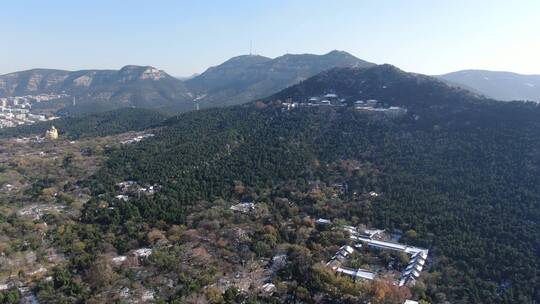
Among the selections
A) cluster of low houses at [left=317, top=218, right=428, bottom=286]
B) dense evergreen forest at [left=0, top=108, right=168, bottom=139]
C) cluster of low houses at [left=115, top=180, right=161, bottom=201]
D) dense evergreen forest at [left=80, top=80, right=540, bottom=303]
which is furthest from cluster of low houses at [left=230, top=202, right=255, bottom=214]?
dense evergreen forest at [left=0, top=108, right=168, bottom=139]

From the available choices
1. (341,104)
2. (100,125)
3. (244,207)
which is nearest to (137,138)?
(100,125)

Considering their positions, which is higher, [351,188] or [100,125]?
[100,125]

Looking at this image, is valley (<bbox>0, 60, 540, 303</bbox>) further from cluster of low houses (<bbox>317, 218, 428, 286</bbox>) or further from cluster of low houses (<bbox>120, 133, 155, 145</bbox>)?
cluster of low houses (<bbox>120, 133, 155, 145</bbox>)

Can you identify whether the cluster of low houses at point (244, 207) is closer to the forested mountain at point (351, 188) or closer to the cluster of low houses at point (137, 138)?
the forested mountain at point (351, 188)

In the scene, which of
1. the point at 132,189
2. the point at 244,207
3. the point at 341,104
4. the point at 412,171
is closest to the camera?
the point at 244,207

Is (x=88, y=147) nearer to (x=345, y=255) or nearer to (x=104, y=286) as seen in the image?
(x=104, y=286)

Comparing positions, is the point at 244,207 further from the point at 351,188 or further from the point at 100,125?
the point at 100,125

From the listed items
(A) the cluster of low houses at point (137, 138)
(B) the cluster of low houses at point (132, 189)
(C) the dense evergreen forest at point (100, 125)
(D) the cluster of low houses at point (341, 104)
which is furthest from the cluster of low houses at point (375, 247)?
(C) the dense evergreen forest at point (100, 125)
